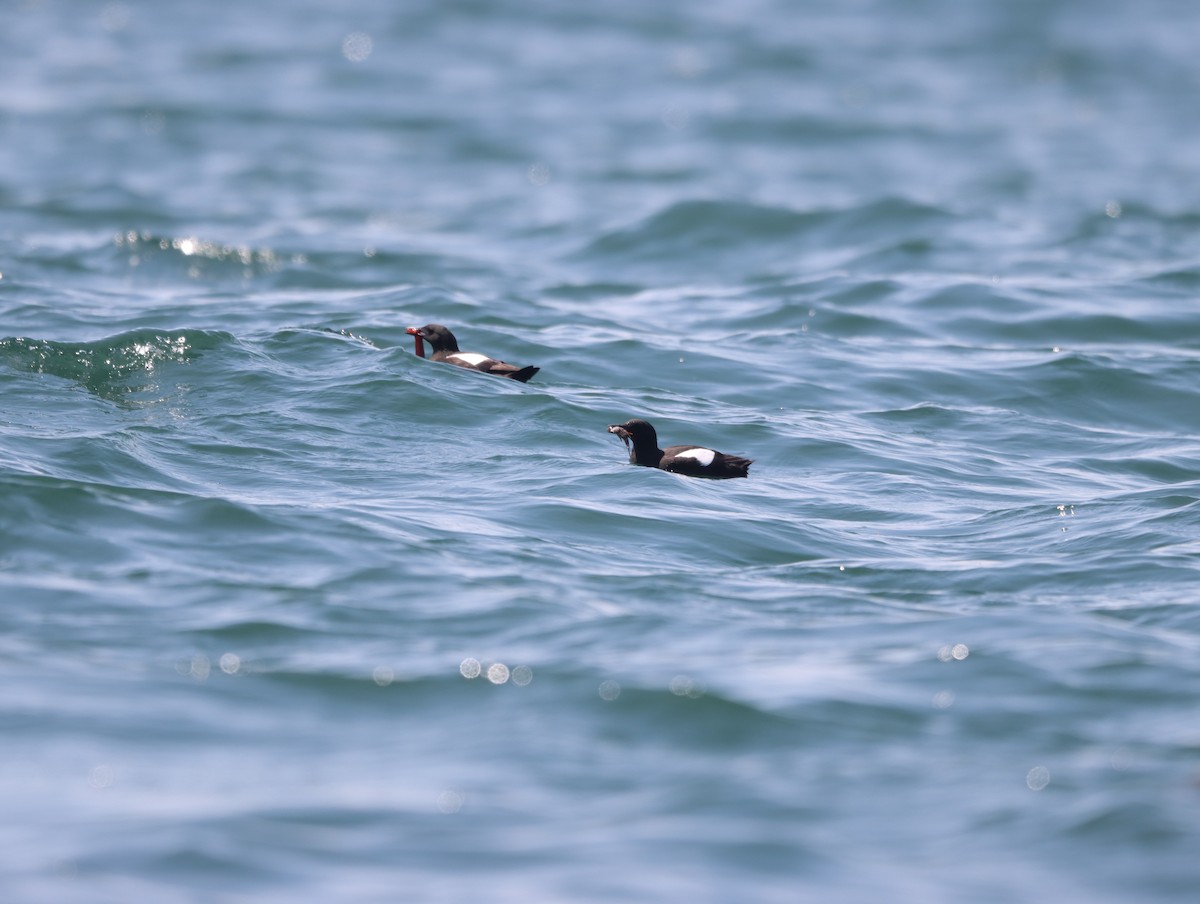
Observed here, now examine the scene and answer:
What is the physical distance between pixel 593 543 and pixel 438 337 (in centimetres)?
467

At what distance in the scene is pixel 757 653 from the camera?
8117 mm

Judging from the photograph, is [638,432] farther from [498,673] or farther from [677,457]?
[498,673]

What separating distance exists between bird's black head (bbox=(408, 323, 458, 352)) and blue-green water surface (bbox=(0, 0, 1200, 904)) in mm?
506

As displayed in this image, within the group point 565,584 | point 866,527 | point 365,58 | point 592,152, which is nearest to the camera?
point 565,584

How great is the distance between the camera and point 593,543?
9906 mm

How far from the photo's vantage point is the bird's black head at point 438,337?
14.0 metres

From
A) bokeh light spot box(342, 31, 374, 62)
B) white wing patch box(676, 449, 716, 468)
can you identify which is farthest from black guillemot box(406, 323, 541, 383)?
bokeh light spot box(342, 31, 374, 62)

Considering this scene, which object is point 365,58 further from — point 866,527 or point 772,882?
point 772,882

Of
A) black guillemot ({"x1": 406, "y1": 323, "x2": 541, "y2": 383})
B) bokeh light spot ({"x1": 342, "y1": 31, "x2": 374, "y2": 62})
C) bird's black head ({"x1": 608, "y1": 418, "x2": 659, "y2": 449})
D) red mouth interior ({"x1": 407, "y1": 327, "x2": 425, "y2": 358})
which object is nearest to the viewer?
bird's black head ({"x1": 608, "y1": 418, "x2": 659, "y2": 449})

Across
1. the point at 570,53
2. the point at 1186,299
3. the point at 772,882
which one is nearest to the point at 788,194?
the point at 1186,299

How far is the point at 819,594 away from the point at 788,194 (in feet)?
57.6

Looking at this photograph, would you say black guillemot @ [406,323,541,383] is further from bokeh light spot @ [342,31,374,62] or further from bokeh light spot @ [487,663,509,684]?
bokeh light spot @ [342,31,374,62]

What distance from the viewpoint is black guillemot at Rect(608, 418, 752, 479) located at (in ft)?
37.2

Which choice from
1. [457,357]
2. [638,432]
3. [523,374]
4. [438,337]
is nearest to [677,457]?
[638,432]
